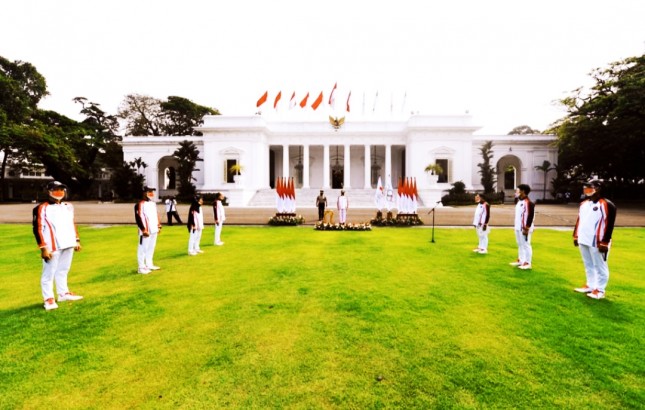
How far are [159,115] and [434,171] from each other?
1585 inches

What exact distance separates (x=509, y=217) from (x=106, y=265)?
57.2ft

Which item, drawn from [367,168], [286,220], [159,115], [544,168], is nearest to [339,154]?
[367,168]

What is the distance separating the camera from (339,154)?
37906mm

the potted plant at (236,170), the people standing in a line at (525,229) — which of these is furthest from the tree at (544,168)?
the people standing in a line at (525,229)

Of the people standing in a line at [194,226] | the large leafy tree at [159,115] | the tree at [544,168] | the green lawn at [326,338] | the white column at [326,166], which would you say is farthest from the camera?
the large leafy tree at [159,115]

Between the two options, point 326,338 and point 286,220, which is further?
point 286,220

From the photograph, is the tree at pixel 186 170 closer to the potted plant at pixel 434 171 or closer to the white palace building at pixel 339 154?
the white palace building at pixel 339 154

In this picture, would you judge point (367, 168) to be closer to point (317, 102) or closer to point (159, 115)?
point (317, 102)

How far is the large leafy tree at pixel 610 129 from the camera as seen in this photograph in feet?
78.0

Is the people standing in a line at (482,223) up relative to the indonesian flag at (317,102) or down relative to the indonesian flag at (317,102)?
down

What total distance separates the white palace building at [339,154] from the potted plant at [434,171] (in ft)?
0.46

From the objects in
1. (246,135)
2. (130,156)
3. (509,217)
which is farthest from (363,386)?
(130,156)

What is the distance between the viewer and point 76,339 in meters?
3.97

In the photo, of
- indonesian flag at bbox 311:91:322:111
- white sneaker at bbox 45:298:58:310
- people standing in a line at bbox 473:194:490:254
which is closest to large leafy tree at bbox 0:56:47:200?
indonesian flag at bbox 311:91:322:111
